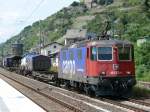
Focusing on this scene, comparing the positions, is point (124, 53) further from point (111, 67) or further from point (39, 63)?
point (39, 63)

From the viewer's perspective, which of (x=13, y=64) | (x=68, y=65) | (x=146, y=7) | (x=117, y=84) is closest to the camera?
(x=117, y=84)

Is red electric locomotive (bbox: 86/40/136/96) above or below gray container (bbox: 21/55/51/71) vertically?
below

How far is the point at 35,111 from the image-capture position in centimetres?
2017

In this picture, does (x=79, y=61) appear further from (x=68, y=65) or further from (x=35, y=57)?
(x=35, y=57)

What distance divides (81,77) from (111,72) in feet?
10.2

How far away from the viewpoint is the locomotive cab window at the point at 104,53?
25048mm

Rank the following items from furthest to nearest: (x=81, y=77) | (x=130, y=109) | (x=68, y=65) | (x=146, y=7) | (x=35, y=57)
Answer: (x=35, y=57) → (x=146, y=7) → (x=68, y=65) → (x=81, y=77) → (x=130, y=109)

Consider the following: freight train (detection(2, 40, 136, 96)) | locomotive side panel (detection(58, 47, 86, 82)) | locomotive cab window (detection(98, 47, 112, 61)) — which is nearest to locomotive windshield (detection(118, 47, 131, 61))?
freight train (detection(2, 40, 136, 96))

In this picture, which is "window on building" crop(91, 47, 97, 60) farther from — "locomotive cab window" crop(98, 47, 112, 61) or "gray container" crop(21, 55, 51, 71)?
"gray container" crop(21, 55, 51, 71)

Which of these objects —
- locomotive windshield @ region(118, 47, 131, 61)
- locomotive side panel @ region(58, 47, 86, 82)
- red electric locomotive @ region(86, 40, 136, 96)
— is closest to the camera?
red electric locomotive @ region(86, 40, 136, 96)

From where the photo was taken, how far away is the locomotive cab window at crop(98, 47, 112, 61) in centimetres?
2505

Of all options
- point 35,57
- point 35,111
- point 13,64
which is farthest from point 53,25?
point 35,111

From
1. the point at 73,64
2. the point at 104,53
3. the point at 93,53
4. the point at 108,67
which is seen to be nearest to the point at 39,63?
the point at 73,64

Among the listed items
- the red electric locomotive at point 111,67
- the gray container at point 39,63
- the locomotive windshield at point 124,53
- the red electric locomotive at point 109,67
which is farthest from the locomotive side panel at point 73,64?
the gray container at point 39,63
